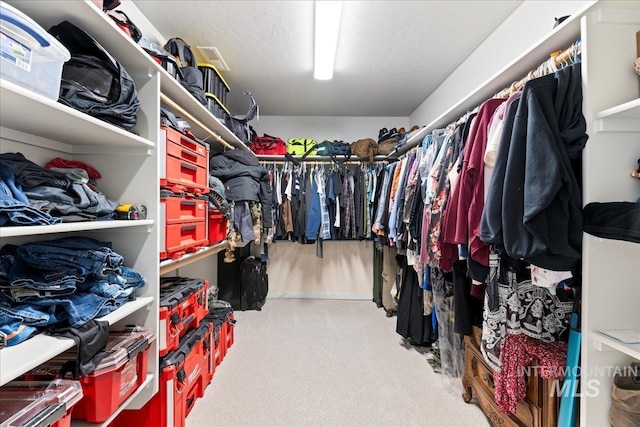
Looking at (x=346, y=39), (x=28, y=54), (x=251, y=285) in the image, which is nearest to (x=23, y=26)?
(x=28, y=54)

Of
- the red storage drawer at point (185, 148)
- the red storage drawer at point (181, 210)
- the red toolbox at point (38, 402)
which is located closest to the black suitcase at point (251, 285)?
the red storage drawer at point (181, 210)

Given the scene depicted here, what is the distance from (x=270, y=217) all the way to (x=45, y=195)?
1.78 m

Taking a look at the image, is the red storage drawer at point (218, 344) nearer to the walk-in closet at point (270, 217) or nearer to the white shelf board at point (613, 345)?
the walk-in closet at point (270, 217)

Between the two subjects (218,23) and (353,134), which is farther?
(353,134)

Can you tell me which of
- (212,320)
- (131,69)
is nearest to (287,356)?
(212,320)

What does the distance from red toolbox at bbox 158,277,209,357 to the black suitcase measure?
125cm

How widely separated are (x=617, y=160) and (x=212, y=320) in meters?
2.31

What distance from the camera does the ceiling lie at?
5.37ft

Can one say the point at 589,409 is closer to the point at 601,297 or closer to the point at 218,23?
the point at 601,297

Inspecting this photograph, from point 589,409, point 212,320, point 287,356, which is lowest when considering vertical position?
point 287,356

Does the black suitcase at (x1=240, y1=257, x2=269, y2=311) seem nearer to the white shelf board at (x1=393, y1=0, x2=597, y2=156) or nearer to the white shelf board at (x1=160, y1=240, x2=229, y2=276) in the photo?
the white shelf board at (x1=160, y1=240, x2=229, y2=276)

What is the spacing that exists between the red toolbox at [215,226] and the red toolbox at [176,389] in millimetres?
673

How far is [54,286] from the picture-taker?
0.82 m

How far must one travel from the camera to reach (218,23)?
177 cm
